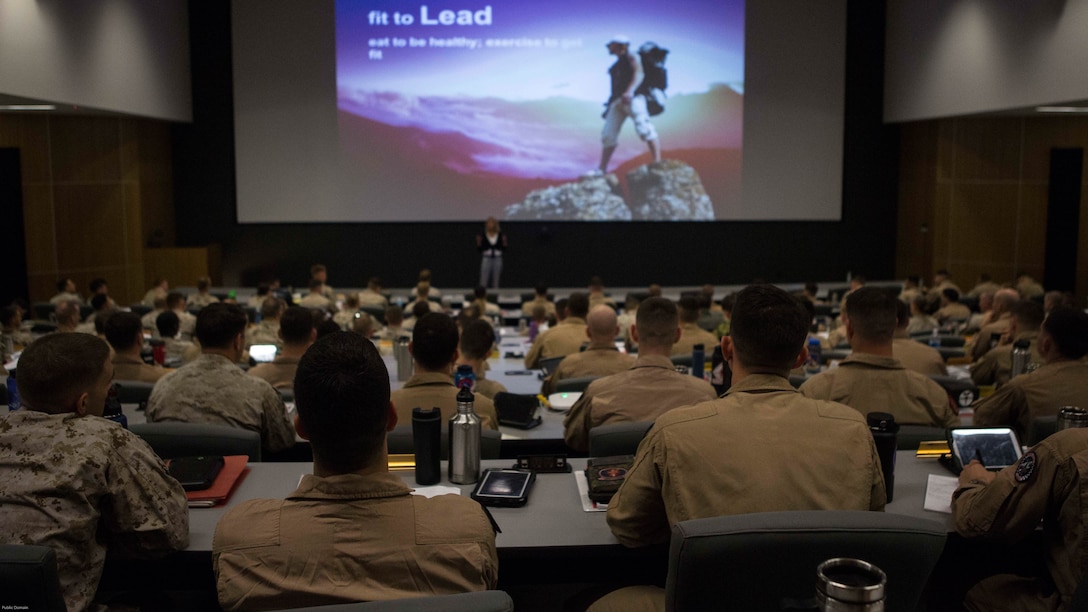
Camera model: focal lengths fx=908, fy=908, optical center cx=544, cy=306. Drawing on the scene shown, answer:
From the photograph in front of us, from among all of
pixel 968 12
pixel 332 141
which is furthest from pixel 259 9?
pixel 968 12

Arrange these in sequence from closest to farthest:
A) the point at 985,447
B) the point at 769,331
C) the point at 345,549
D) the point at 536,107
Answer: the point at 345,549, the point at 769,331, the point at 985,447, the point at 536,107

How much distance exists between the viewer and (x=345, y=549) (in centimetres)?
177

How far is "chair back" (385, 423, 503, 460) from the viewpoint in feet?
10.0

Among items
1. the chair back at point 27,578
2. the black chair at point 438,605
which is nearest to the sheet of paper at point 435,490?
the chair back at point 27,578

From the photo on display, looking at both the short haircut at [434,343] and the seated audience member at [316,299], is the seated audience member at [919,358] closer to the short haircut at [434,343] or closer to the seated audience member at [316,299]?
the short haircut at [434,343]

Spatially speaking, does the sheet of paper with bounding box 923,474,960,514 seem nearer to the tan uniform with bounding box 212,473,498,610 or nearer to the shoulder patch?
the shoulder patch

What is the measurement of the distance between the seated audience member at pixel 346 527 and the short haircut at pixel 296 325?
2790 mm

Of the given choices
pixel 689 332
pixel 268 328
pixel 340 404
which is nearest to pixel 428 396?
pixel 340 404

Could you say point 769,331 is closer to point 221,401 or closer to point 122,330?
point 221,401

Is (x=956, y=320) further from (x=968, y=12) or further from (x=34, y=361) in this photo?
(x=34, y=361)

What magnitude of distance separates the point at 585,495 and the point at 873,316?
1613 mm

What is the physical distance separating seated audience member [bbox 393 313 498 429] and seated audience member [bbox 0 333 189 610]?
122cm

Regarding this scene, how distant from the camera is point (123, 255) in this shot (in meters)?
13.0

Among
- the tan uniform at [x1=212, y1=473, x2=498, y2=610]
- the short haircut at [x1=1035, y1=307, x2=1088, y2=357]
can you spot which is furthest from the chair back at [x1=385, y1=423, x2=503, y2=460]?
the short haircut at [x1=1035, y1=307, x2=1088, y2=357]
